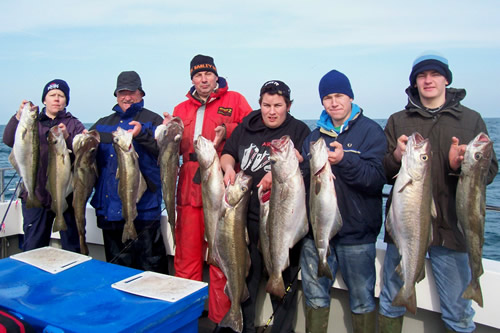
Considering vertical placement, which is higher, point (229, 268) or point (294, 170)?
point (294, 170)

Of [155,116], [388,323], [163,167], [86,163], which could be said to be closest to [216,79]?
[155,116]

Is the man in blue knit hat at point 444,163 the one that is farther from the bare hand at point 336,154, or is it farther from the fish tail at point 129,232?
the fish tail at point 129,232

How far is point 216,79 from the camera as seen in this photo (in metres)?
5.16

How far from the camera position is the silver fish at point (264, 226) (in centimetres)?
409

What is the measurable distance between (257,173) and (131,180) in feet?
4.91

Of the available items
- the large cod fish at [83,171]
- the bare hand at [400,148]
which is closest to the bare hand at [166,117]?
the large cod fish at [83,171]

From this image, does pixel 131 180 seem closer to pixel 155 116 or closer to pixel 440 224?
pixel 155 116

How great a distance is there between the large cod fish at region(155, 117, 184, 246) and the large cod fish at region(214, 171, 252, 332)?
88 cm

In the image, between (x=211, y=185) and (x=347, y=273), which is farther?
(x=211, y=185)

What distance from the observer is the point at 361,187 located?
3.71 meters

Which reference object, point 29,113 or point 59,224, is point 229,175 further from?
point 29,113

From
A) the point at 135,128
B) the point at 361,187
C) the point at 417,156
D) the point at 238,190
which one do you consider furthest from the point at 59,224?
the point at 417,156

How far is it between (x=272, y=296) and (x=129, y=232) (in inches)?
68.7

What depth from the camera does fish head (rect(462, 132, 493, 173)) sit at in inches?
123
